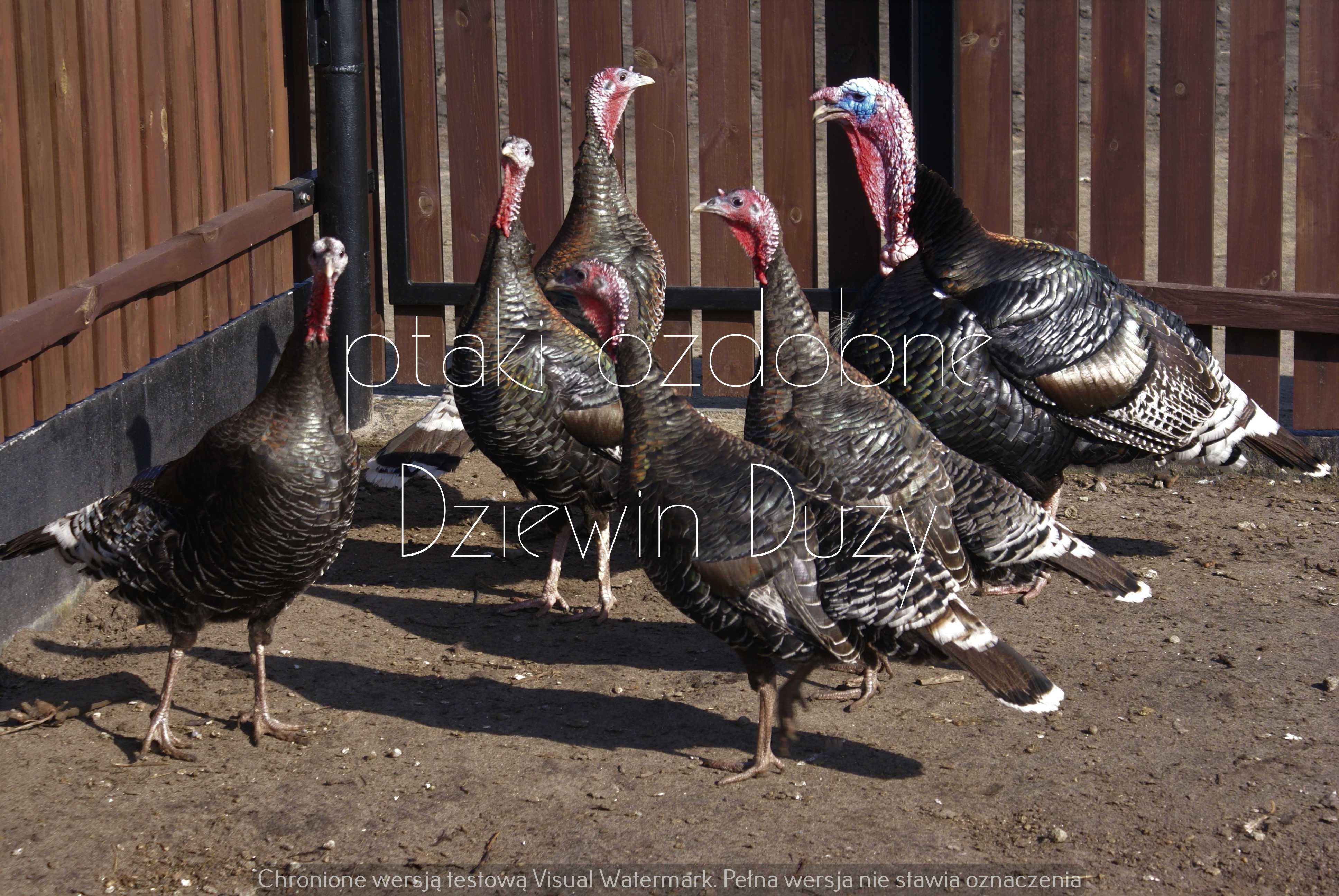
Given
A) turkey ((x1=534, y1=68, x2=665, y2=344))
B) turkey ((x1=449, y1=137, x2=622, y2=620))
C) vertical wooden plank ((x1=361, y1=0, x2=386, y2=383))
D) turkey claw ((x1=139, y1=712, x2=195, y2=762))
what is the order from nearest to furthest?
turkey claw ((x1=139, y1=712, x2=195, y2=762)) < turkey ((x1=449, y1=137, x2=622, y2=620)) < turkey ((x1=534, y1=68, x2=665, y2=344)) < vertical wooden plank ((x1=361, y1=0, x2=386, y2=383))

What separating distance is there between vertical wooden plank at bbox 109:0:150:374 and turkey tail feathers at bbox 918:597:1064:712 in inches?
123

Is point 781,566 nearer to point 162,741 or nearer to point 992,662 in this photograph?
point 992,662

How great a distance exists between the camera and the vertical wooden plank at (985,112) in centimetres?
629

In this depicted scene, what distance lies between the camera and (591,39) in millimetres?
6641

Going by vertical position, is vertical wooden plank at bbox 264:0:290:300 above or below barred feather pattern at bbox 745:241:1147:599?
above

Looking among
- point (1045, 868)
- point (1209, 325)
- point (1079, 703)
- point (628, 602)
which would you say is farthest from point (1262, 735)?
point (1209, 325)

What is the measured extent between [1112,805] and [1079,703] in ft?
2.11

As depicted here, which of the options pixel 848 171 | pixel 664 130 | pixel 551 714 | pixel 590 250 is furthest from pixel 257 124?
pixel 551 714

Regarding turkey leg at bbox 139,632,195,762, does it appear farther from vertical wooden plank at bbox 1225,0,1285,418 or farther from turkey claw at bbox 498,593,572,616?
vertical wooden plank at bbox 1225,0,1285,418

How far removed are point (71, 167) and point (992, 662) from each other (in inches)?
134

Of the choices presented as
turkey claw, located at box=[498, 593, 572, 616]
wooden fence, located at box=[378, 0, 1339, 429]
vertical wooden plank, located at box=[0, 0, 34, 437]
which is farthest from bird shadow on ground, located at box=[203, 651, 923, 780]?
wooden fence, located at box=[378, 0, 1339, 429]

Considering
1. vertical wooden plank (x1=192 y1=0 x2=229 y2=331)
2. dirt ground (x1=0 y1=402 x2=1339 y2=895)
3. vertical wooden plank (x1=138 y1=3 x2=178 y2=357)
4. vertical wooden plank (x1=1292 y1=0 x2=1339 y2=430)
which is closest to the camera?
dirt ground (x1=0 y1=402 x2=1339 y2=895)

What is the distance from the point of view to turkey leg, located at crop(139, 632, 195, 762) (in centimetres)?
406

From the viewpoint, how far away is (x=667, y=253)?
6766 millimetres
